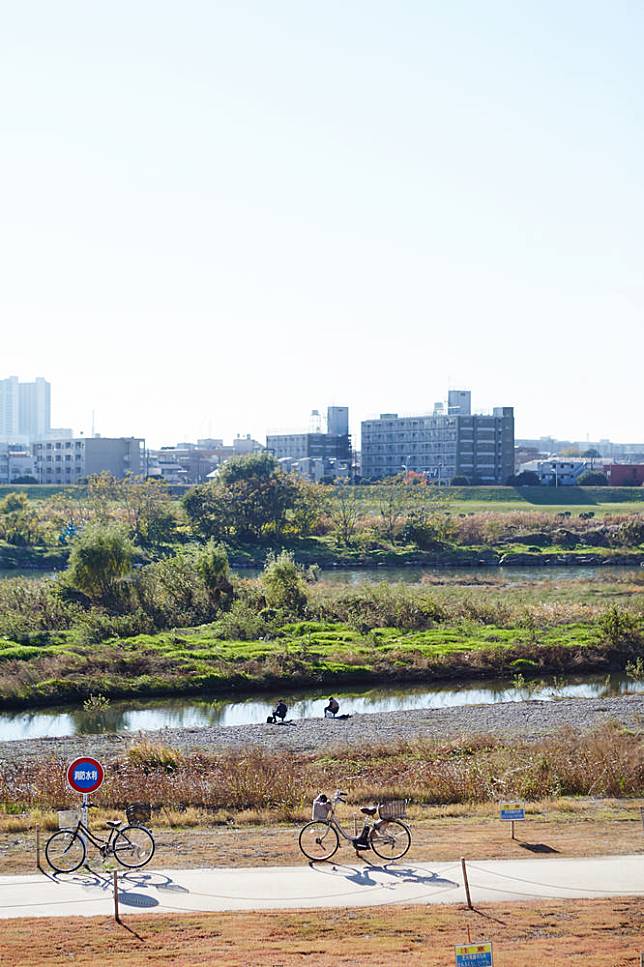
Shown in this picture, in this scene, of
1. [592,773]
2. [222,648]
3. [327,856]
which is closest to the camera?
[327,856]

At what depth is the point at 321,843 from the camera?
554 inches

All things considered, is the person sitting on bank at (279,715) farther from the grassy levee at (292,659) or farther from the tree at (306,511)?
the tree at (306,511)

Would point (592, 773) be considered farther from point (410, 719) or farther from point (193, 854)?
point (410, 719)

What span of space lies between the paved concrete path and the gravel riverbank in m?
10.8

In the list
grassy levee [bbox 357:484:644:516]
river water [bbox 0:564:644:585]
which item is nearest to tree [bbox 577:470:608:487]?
grassy levee [bbox 357:484:644:516]

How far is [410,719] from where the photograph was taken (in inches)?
1126

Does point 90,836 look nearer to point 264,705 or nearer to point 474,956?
point 474,956

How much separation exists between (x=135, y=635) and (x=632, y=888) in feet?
95.8

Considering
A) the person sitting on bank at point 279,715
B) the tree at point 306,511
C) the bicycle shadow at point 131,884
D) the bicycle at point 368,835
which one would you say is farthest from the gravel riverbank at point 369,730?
the tree at point 306,511

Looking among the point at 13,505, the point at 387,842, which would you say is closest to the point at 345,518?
the point at 13,505

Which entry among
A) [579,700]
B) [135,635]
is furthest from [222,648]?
[579,700]

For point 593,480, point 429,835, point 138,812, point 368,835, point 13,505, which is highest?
point 593,480

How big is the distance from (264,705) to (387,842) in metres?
18.5

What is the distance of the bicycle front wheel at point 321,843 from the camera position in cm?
1404
